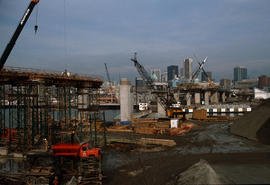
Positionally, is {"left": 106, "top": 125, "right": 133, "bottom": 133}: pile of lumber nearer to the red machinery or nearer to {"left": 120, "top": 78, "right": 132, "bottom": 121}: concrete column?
{"left": 120, "top": 78, "right": 132, "bottom": 121}: concrete column

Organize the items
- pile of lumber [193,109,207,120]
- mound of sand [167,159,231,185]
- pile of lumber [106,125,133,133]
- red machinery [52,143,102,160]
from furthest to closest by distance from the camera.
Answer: pile of lumber [193,109,207,120] < pile of lumber [106,125,133,133] < red machinery [52,143,102,160] < mound of sand [167,159,231,185]

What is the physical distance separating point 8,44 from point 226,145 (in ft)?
104

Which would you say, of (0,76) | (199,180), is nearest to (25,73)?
(0,76)

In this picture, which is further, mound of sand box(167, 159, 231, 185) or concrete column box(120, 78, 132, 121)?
concrete column box(120, 78, 132, 121)

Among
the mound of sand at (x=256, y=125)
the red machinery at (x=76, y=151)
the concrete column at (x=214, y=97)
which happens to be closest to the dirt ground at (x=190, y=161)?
the mound of sand at (x=256, y=125)

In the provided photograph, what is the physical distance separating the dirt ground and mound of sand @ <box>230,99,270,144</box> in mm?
1437

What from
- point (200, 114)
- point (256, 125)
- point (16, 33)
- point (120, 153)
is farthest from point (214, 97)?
A: point (16, 33)

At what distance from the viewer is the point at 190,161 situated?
21.9 metres

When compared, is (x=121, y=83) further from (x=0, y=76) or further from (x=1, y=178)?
(x=1, y=178)

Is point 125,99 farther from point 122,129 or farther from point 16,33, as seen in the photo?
point 16,33

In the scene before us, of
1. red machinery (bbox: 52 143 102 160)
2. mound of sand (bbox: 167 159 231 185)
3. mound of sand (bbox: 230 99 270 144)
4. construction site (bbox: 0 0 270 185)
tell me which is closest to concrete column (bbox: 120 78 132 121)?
construction site (bbox: 0 0 270 185)

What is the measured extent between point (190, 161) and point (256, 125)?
1707 centimetres

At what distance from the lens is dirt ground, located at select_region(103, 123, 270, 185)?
14648mm

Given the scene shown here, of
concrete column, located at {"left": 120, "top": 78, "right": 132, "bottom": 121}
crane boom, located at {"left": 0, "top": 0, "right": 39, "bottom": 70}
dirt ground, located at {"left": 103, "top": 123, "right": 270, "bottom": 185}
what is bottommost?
dirt ground, located at {"left": 103, "top": 123, "right": 270, "bottom": 185}
